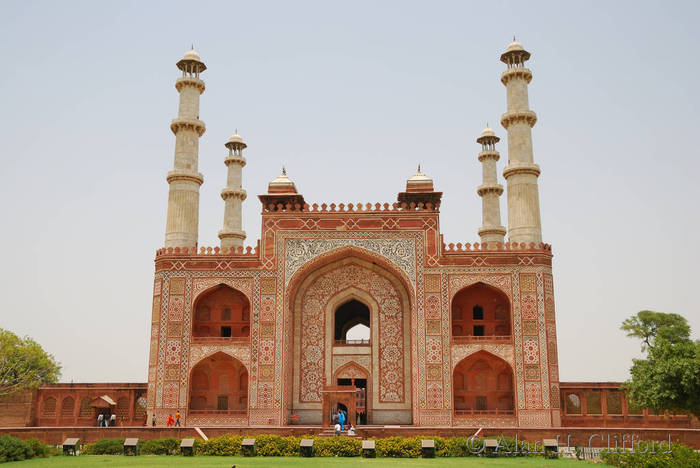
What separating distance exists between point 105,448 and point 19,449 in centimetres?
218

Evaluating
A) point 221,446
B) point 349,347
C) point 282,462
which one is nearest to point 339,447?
point 282,462

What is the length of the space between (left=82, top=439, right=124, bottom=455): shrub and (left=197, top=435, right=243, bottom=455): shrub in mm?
1988

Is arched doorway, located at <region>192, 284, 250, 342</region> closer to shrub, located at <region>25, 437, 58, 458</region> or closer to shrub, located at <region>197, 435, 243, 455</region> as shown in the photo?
shrub, located at <region>197, 435, 243, 455</region>

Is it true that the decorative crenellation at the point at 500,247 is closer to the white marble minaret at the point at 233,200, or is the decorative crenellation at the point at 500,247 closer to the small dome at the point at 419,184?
the small dome at the point at 419,184

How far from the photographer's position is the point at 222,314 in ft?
80.4

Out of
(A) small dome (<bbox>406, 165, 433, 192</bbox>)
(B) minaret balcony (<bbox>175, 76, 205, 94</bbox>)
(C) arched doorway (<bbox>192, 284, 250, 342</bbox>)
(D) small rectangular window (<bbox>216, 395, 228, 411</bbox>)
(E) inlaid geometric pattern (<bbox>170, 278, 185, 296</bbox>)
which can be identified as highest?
(B) minaret balcony (<bbox>175, 76, 205, 94</bbox>)

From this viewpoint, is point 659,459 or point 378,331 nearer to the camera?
point 659,459

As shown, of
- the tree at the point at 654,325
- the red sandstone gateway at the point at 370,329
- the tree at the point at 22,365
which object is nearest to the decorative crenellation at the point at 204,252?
the red sandstone gateway at the point at 370,329

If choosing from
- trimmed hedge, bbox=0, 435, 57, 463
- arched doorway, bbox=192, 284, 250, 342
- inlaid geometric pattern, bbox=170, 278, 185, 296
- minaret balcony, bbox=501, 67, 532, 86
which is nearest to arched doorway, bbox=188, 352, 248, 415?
arched doorway, bbox=192, 284, 250, 342

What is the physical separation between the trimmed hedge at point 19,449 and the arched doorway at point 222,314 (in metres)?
7.74

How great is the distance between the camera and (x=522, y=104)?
25.5m

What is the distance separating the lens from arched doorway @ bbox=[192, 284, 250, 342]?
960 inches

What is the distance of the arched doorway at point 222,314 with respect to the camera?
80.0ft

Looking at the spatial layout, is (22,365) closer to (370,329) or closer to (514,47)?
(370,329)
